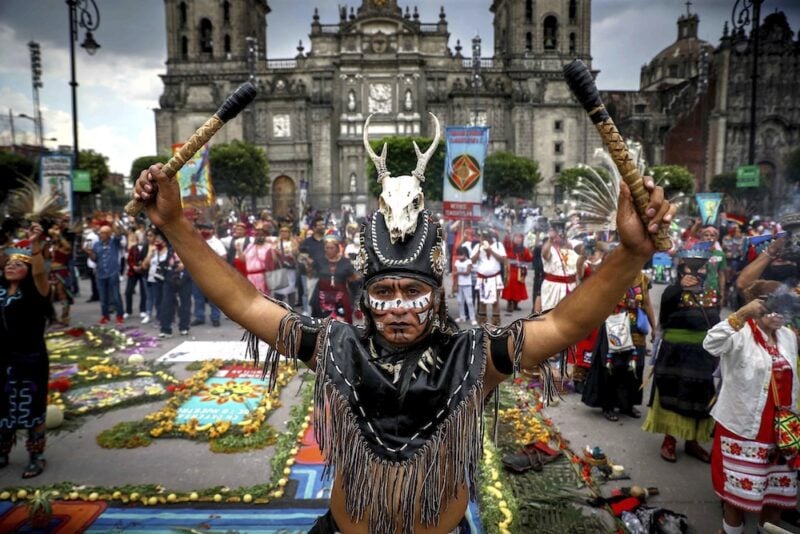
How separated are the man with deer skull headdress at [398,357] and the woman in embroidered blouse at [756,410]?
106 inches

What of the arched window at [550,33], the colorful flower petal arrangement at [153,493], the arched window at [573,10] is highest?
the arched window at [573,10]

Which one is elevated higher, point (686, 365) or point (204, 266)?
point (204, 266)

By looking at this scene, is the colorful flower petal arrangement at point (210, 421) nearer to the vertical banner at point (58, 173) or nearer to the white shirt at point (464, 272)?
the white shirt at point (464, 272)

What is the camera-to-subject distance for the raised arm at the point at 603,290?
181 centimetres

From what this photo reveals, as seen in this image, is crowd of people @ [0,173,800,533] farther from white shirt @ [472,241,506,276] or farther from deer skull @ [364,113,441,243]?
white shirt @ [472,241,506,276]

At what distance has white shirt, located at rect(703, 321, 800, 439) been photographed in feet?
12.7

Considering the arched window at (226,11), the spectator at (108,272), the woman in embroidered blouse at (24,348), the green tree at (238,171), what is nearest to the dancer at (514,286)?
the spectator at (108,272)

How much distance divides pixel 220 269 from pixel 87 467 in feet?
14.1

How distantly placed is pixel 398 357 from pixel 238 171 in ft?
158

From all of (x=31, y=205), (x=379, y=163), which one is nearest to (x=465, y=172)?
(x=31, y=205)

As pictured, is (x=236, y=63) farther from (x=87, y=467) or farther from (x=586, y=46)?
(x=87, y=467)

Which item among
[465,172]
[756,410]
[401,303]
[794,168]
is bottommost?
[756,410]

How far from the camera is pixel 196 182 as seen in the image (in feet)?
37.9

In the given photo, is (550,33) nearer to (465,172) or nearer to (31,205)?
(465,172)
